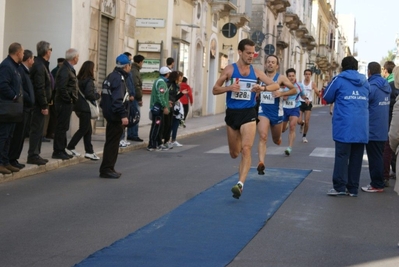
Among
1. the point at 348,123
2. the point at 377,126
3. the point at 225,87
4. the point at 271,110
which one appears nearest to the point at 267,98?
the point at 271,110

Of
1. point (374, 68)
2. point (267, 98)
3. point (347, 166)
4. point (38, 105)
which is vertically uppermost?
point (374, 68)

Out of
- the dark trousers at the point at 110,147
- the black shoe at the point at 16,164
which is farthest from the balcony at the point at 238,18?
the black shoe at the point at 16,164

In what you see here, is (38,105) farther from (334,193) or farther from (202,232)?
(202,232)

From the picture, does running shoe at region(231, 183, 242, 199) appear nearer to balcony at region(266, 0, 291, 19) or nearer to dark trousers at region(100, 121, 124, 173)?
dark trousers at region(100, 121, 124, 173)

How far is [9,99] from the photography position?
12.0 m

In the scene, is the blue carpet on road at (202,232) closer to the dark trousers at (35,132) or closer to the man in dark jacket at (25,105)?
the man in dark jacket at (25,105)

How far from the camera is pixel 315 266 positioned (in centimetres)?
679

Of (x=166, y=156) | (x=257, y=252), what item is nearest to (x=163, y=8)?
(x=166, y=156)

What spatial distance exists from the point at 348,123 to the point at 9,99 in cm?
470

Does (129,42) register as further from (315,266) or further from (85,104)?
(315,266)

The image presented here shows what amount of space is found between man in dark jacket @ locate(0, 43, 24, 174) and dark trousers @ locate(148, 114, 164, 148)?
617 cm

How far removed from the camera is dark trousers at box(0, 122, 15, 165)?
39.3 ft

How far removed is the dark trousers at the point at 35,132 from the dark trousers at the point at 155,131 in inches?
192

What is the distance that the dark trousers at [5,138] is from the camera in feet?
39.3
